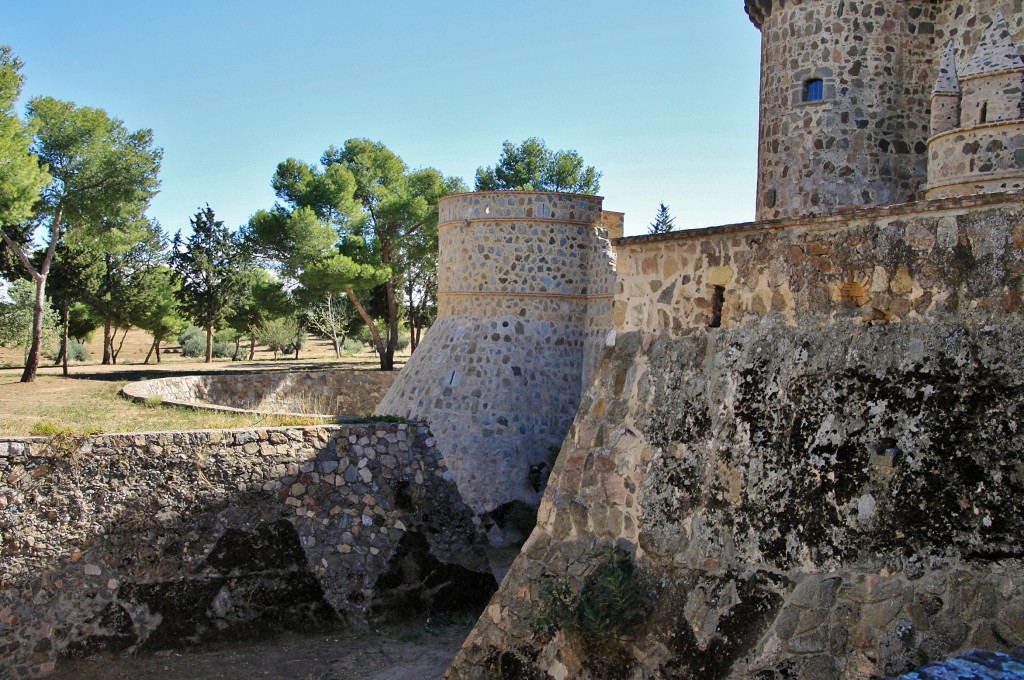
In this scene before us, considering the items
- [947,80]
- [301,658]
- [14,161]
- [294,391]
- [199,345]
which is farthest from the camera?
[199,345]

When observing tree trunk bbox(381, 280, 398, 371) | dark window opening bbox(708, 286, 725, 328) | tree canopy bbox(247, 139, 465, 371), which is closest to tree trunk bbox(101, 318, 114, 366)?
tree canopy bbox(247, 139, 465, 371)

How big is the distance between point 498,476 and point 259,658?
16.2ft

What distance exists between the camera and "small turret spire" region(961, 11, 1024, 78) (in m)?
8.48

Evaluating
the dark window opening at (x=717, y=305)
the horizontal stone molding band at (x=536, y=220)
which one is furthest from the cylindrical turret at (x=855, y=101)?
the dark window opening at (x=717, y=305)

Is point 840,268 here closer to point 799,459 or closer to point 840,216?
point 840,216

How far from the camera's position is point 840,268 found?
5324 mm

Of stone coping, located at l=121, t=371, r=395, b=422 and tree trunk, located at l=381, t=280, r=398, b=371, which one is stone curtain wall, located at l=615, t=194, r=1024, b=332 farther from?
tree trunk, located at l=381, t=280, r=398, b=371

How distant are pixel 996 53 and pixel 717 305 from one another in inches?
189

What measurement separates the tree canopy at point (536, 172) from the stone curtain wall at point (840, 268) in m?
30.4

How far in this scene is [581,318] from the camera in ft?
47.2

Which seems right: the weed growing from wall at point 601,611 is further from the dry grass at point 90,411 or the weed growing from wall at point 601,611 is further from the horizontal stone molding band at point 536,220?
the horizontal stone molding band at point 536,220

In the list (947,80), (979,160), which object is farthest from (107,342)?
(979,160)

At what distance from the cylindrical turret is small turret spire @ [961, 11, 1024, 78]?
150 centimetres

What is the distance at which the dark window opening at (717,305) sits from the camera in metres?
6.05
